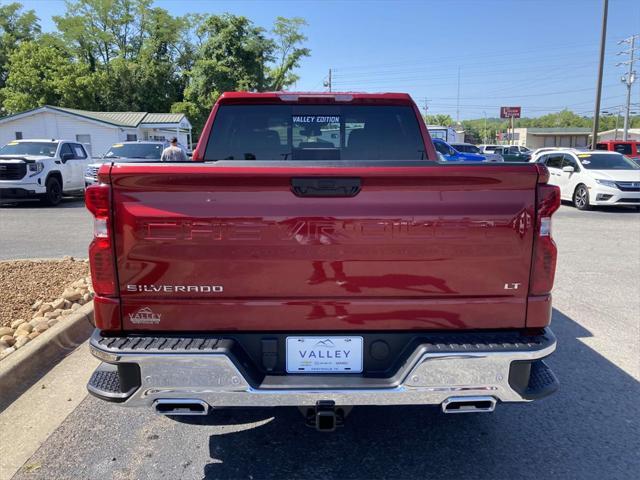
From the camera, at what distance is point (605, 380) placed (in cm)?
401

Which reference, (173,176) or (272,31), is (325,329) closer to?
(173,176)

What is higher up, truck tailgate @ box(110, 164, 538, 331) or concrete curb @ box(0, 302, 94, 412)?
truck tailgate @ box(110, 164, 538, 331)

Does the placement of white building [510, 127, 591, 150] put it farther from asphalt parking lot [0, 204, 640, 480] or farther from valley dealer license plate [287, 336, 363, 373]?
valley dealer license plate [287, 336, 363, 373]

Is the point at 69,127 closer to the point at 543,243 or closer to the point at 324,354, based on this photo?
the point at 324,354

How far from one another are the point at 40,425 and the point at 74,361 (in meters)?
0.99

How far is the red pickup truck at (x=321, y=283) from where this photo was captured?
2.40m

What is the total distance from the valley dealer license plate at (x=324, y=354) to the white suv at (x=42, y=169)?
14.4 meters

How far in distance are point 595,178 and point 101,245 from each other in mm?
14741

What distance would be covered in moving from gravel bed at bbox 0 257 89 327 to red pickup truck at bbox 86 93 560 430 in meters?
3.29

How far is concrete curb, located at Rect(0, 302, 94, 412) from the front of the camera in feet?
12.2

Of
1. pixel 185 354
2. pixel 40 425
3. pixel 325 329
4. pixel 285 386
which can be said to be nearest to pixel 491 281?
Result: pixel 325 329

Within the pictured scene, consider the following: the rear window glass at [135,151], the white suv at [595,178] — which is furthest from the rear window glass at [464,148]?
the rear window glass at [135,151]

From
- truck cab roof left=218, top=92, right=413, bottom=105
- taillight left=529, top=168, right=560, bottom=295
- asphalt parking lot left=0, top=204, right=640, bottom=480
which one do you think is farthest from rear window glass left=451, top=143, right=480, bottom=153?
taillight left=529, top=168, right=560, bottom=295

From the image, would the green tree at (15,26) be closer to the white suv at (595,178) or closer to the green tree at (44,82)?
the green tree at (44,82)
